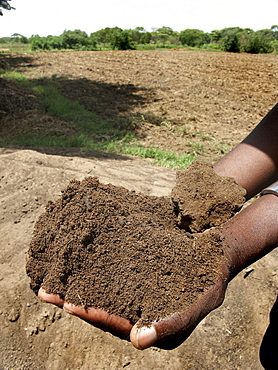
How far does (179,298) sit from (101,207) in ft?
1.99

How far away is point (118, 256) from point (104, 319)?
0.91 feet

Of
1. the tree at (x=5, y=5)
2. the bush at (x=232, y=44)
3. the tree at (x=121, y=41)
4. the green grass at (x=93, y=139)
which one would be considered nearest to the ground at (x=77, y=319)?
the green grass at (x=93, y=139)

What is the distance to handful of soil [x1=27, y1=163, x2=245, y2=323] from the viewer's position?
4.58 ft

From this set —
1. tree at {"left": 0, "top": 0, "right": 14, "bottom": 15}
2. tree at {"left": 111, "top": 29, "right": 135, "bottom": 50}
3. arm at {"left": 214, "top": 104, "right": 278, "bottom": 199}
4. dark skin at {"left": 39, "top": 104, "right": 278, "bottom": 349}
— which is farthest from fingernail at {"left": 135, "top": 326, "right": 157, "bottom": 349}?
Result: tree at {"left": 111, "top": 29, "right": 135, "bottom": 50}

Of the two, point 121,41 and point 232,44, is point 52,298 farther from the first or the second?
point 232,44

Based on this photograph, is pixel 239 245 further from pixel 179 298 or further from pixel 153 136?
pixel 153 136

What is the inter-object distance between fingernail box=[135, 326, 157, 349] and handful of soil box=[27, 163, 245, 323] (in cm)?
4

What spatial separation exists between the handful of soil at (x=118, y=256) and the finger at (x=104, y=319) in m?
0.02

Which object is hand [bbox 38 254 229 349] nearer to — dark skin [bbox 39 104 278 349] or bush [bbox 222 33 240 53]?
dark skin [bbox 39 104 278 349]

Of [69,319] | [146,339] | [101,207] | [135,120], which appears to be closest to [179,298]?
[146,339]

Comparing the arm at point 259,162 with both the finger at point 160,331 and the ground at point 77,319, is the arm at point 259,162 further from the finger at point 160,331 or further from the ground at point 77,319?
the ground at point 77,319

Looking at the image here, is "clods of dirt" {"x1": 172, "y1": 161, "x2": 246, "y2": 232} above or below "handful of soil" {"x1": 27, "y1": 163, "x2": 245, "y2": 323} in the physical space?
above

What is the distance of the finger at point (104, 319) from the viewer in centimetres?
141

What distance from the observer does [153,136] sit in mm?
6996
